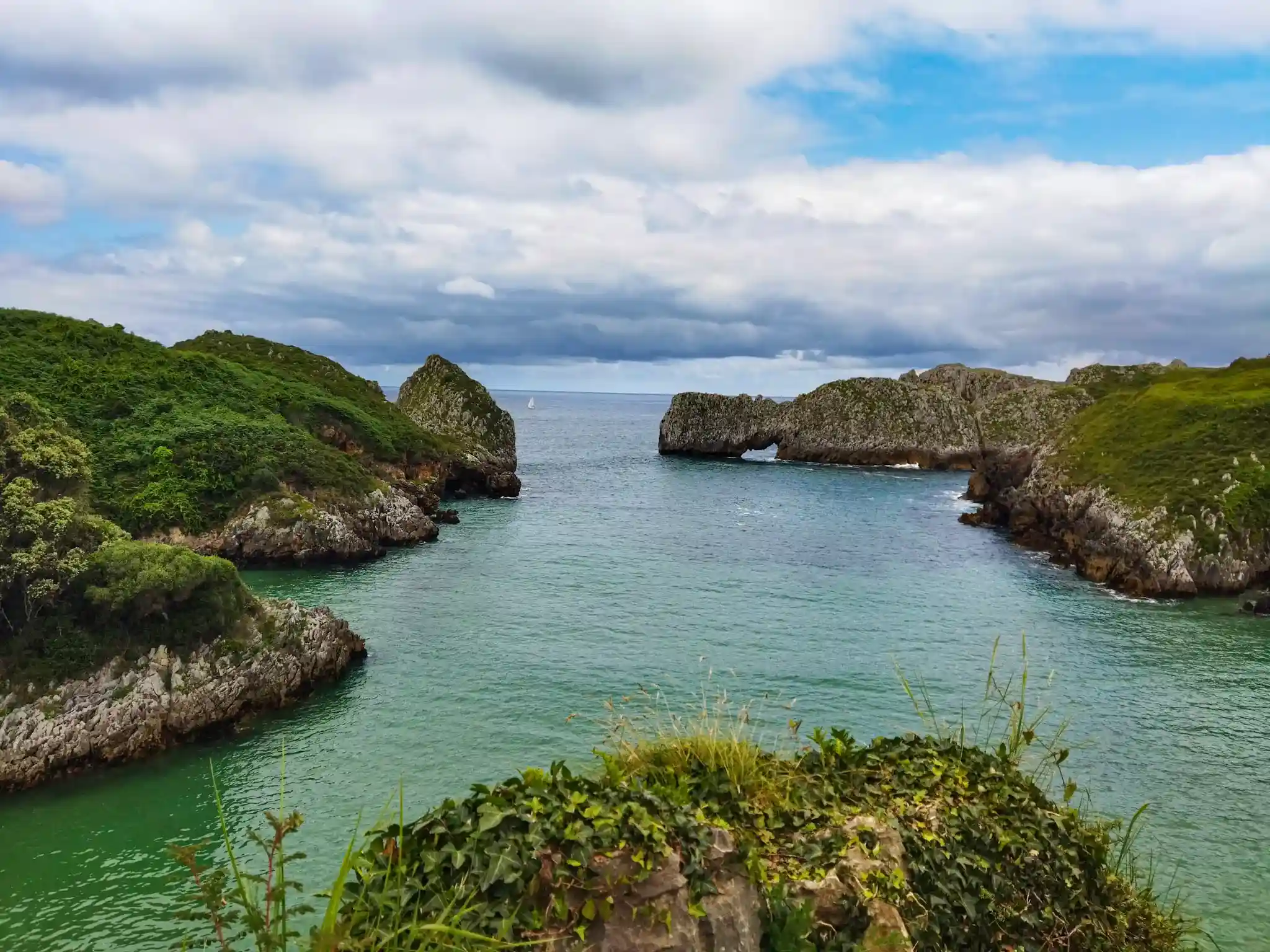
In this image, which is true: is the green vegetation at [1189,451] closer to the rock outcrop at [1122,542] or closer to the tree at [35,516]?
the rock outcrop at [1122,542]

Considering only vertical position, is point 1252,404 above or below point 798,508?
above

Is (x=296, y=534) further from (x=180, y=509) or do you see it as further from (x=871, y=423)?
(x=871, y=423)

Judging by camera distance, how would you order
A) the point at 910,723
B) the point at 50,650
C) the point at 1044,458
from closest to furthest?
the point at 50,650
the point at 910,723
the point at 1044,458

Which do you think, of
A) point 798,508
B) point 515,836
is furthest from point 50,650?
point 798,508

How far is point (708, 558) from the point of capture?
171 ft

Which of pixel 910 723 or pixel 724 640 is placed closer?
pixel 910 723

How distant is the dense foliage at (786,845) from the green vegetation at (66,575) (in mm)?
18825

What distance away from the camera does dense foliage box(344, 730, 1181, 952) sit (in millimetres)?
7469

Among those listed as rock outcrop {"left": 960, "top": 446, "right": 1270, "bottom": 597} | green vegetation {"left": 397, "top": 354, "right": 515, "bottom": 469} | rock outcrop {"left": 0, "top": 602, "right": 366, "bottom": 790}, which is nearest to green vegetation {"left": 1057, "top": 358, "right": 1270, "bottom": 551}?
rock outcrop {"left": 960, "top": 446, "right": 1270, "bottom": 597}

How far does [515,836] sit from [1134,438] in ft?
207

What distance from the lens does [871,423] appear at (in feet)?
403

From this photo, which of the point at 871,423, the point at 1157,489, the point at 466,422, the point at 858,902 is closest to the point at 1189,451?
the point at 1157,489

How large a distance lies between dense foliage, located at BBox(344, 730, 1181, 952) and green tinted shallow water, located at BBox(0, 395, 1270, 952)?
24.3 feet

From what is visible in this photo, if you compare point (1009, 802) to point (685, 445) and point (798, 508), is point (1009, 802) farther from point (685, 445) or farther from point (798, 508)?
point (685, 445)
